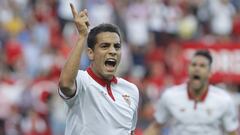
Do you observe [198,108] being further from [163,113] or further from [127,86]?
[127,86]

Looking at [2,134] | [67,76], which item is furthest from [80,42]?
[2,134]

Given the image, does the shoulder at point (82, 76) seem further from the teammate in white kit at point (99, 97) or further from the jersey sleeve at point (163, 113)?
the jersey sleeve at point (163, 113)

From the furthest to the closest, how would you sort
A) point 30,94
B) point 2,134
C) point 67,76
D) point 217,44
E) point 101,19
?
1. point 101,19
2. point 217,44
3. point 30,94
4. point 2,134
5. point 67,76

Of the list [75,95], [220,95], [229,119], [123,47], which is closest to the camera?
[75,95]

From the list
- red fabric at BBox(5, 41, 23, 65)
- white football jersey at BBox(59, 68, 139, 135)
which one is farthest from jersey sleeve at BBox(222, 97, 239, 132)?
red fabric at BBox(5, 41, 23, 65)

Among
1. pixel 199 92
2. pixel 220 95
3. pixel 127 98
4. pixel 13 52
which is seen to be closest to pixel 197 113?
pixel 199 92

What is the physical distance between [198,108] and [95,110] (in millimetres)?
3402

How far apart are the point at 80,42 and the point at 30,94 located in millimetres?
9172

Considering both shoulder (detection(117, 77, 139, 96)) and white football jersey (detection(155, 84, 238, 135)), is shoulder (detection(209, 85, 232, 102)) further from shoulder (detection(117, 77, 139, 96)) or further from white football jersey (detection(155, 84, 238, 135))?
shoulder (detection(117, 77, 139, 96))

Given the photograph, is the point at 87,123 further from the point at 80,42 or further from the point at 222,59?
the point at 222,59

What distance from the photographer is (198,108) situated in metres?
10.8

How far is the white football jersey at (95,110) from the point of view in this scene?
296 inches

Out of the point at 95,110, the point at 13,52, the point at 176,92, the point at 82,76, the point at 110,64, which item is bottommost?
the point at 95,110

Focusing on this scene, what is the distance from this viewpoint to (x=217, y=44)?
17.4 metres
